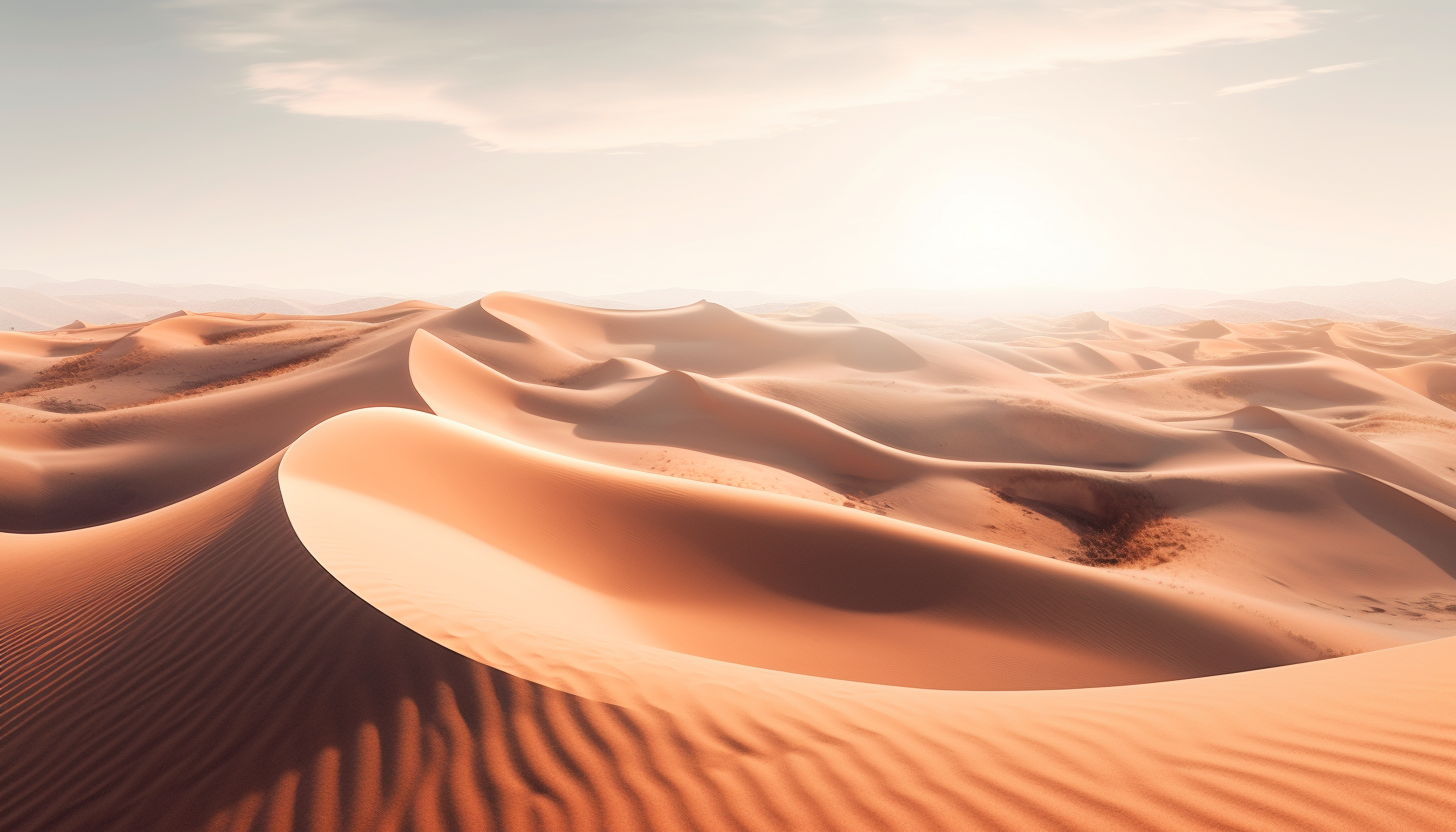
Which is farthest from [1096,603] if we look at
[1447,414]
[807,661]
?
[1447,414]

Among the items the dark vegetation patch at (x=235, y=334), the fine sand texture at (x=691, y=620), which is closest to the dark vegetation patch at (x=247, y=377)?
the fine sand texture at (x=691, y=620)

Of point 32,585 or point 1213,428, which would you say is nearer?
point 32,585

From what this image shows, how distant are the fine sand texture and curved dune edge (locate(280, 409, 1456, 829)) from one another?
18mm

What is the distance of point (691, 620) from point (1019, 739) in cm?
476

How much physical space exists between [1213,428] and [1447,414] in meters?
19.6

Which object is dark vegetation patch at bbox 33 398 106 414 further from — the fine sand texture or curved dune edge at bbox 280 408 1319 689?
curved dune edge at bbox 280 408 1319 689

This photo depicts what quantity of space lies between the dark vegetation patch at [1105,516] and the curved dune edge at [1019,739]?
453 inches

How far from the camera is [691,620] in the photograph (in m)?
7.70

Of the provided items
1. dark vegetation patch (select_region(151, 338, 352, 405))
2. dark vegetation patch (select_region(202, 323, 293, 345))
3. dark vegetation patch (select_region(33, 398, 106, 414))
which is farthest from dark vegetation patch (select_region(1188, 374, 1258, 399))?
dark vegetation patch (select_region(202, 323, 293, 345))

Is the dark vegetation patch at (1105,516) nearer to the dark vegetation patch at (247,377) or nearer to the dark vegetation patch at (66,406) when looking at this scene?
the dark vegetation patch at (247,377)

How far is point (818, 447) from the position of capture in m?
19.8

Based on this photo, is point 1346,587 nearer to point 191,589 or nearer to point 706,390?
point 706,390

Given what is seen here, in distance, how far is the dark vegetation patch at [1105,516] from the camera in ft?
50.6

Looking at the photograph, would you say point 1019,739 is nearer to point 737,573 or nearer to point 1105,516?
point 737,573
